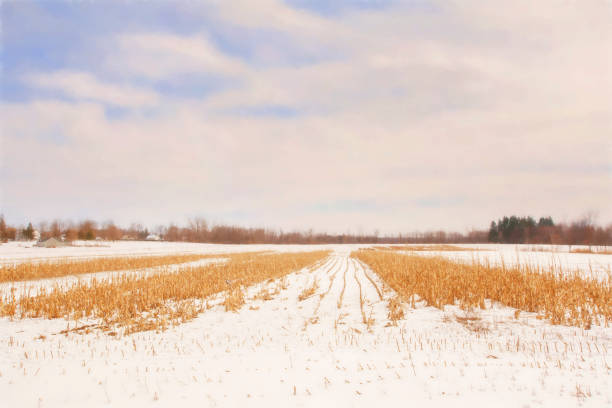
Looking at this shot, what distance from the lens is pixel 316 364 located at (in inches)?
196

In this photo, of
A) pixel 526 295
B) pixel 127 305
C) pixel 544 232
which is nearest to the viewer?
pixel 526 295

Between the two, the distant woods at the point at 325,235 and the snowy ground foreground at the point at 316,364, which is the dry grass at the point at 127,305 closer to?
the snowy ground foreground at the point at 316,364

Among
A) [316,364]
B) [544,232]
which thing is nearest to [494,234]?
[544,232]

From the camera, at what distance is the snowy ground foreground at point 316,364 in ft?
13.0

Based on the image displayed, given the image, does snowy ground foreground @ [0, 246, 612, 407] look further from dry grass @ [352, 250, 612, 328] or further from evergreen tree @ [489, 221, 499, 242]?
evergreen tree @ [489, 221, 499, 242]

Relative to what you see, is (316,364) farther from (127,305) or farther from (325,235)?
(325,235)

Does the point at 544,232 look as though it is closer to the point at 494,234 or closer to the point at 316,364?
the point at 494,234

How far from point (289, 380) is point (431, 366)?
2.06 metres

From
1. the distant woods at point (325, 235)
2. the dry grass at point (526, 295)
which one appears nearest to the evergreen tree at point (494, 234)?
the distant woods at point (325, 235)

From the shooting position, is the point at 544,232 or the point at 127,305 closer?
the point at 127,305

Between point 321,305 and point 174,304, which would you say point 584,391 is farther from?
point 174,304

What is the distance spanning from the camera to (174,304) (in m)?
9.55

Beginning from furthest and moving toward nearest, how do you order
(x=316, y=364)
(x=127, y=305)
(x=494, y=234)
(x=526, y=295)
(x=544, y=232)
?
1. (x=494, y=234)
2. (x=544, y=232)
3. (x=127, y=305)
4. (x=526, y=295)
5. (x=316, y=364)

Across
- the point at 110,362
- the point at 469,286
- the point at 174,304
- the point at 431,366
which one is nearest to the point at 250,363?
the point at 110,362
